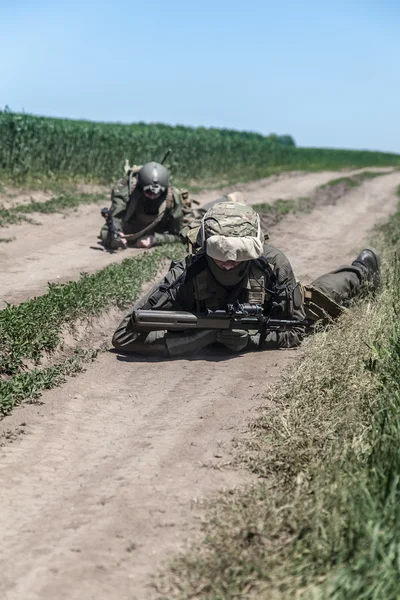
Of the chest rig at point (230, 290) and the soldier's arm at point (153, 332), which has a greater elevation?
the chest rig at point (230, 290)

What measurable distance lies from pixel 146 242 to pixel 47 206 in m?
3.96

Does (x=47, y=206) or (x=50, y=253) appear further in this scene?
(x=47, y=206)

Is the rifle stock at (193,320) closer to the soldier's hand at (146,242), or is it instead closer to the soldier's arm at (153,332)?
the soldier's arm at (153,332)

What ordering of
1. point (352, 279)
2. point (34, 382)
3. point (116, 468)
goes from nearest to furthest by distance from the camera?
point (116, 468) < point (34, 382) < point (352, 279)

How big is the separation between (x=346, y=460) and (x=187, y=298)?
327 centimetres

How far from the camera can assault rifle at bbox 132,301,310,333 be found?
7.16m

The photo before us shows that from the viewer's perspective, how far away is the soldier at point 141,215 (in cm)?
1288

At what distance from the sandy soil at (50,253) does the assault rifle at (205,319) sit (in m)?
2.22

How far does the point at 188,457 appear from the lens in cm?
512

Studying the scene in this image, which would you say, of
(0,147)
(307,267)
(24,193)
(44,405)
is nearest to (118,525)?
(44,405)

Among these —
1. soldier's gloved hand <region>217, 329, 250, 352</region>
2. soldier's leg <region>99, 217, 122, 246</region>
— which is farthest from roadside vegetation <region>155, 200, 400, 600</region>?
soldier's leg <region>99, 217, 122, 246</region>

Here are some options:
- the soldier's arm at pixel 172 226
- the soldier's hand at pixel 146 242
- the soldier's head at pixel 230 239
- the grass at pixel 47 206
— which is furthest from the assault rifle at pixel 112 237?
the soldier's head at pixel 230 239

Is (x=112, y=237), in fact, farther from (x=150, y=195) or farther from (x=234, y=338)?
(x=234, y=338)

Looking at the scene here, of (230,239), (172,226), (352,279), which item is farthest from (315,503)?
(172,226)
